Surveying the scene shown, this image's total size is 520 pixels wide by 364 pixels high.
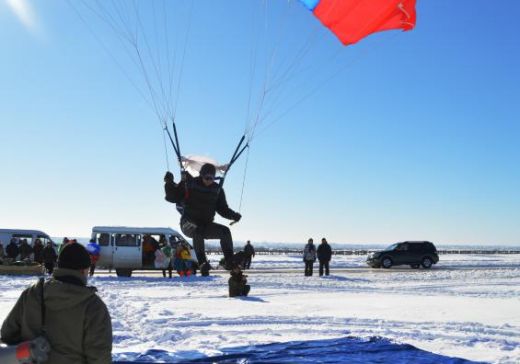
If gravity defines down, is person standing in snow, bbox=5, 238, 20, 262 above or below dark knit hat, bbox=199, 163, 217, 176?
below

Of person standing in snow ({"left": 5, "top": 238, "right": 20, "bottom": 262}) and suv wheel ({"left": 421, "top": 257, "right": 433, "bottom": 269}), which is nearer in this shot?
person standing in snow ({"left": 5, "top": 238, "right": 20, "bottom": 262})

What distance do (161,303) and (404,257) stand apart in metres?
21.6

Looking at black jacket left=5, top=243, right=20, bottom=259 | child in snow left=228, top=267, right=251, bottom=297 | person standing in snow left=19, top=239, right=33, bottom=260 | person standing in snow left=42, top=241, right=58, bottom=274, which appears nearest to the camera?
child in snow left=228, top=267, right=251, bottom=297

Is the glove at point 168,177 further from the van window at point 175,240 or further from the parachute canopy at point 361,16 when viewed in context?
the van window at point 175,240

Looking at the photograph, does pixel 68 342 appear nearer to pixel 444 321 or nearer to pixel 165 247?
pixel 444 321

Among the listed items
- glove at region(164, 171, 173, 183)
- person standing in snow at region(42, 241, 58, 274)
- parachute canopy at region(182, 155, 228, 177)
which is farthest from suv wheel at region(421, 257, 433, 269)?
glove at region(164, 171, 173, 183)

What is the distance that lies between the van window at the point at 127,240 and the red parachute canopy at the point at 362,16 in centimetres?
1412

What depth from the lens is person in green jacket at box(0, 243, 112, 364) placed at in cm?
359

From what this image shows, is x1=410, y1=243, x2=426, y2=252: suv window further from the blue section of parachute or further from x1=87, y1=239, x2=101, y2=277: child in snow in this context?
the blue section of parachute

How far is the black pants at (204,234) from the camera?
834cm

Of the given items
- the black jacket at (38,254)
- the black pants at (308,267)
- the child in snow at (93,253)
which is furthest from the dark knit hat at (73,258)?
the black jacket at (38,254)

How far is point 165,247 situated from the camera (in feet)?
68.9


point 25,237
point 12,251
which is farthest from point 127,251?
point 25,237

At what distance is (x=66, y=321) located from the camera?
3.60 m
